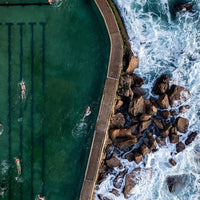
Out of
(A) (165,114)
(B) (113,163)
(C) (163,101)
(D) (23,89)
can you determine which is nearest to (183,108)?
(A) (165,114)

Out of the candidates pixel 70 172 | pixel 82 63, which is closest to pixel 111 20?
pixel 82 63

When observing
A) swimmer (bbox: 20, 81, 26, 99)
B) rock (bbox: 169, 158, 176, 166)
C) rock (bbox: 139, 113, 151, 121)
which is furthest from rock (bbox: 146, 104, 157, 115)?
swimmer (bbox: 20, 81, 26, 99)

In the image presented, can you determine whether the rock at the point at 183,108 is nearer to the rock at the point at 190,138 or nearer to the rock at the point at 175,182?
the rock at the point at 190,138

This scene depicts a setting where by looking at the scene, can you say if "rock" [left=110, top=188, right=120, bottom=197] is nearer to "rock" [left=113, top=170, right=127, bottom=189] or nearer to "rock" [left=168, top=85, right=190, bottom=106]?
"rock" [left=113, top=170, right=127, bottom=189]

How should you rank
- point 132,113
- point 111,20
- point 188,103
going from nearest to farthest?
point 111,20 → point 132,113 → point 188,103

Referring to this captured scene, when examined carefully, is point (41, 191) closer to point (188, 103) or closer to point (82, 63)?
point (82, 63)

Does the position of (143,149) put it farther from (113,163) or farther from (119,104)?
(119,104)
